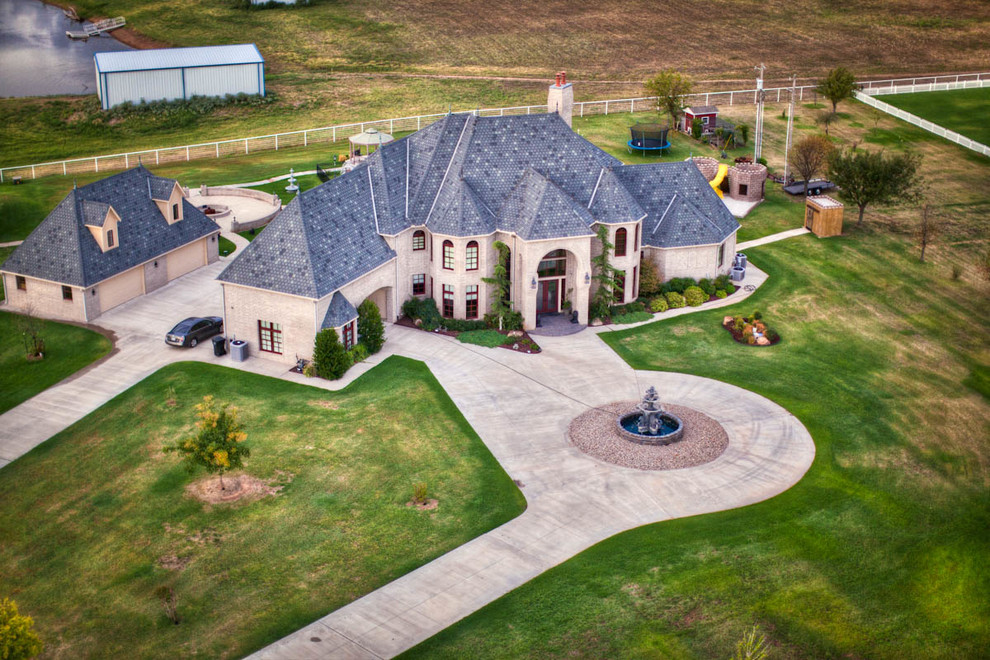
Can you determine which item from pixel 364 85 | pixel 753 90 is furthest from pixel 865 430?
pixel 364 85

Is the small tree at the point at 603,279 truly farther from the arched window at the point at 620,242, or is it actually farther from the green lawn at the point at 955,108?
the green lawn at the point at 955,108

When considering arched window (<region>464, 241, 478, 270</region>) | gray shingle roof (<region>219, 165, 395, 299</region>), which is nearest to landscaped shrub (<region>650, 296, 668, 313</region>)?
arched window (<region>464, 241, 478, 270</region>)

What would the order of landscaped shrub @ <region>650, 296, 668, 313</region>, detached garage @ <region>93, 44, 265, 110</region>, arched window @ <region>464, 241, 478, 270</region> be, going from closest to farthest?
1. arched window @ <region>464, 241, 478, 270</region>
2. landscaped shrub @ <region>650, 296, 668, 313</region>
3. detached garage @ <region>93, 44, 265, 110</region>

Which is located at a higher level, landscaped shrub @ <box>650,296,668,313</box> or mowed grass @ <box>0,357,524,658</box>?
landscaped shrub @ <box>650,296,668,313</box>

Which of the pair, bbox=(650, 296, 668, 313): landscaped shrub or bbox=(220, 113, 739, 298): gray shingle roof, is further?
bbox=(650, 296, 668, 313): landscaped shrub

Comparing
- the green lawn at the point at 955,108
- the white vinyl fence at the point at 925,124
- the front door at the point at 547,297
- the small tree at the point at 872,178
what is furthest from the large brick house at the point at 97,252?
the green lawn at the point at 955,108

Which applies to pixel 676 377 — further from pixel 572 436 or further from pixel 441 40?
pixel 441 40

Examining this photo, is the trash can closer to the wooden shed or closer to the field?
the wooden shed
